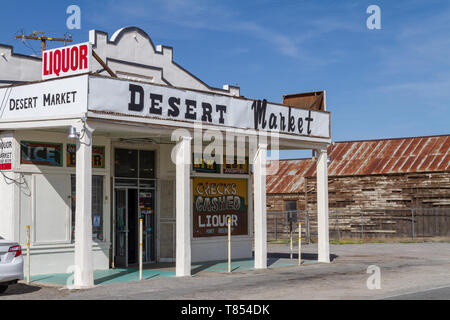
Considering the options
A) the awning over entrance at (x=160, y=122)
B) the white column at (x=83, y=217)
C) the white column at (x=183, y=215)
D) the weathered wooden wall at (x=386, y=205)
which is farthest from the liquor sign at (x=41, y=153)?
the weathered wooden wall at (x=386, y=205)

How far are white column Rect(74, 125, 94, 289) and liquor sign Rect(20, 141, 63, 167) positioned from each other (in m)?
2.78

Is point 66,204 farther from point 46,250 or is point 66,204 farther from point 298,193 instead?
point 298,193

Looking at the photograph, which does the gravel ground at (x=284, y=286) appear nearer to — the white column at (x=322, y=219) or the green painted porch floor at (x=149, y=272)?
the green painted porch floor at (x=149, y=272)

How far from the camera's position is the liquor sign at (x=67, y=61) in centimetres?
1445

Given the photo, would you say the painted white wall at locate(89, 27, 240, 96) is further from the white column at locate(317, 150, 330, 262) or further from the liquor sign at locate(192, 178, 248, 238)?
the white column at locate(317, 150, 330, 262)

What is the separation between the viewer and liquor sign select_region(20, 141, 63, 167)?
1623cm

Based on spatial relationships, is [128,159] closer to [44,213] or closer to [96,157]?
[96,157]

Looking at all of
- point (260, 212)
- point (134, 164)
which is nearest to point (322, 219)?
point (260, 212)

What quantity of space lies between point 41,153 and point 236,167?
8.07 metres

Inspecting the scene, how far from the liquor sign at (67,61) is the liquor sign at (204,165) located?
23.1 ft

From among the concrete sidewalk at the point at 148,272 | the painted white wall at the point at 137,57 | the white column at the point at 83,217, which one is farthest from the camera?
the painted white wall at the point at 137,57

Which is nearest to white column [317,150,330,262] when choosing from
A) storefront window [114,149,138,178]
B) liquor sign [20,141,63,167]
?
storefront window [114,149,138,178]

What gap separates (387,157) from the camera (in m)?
39.6
